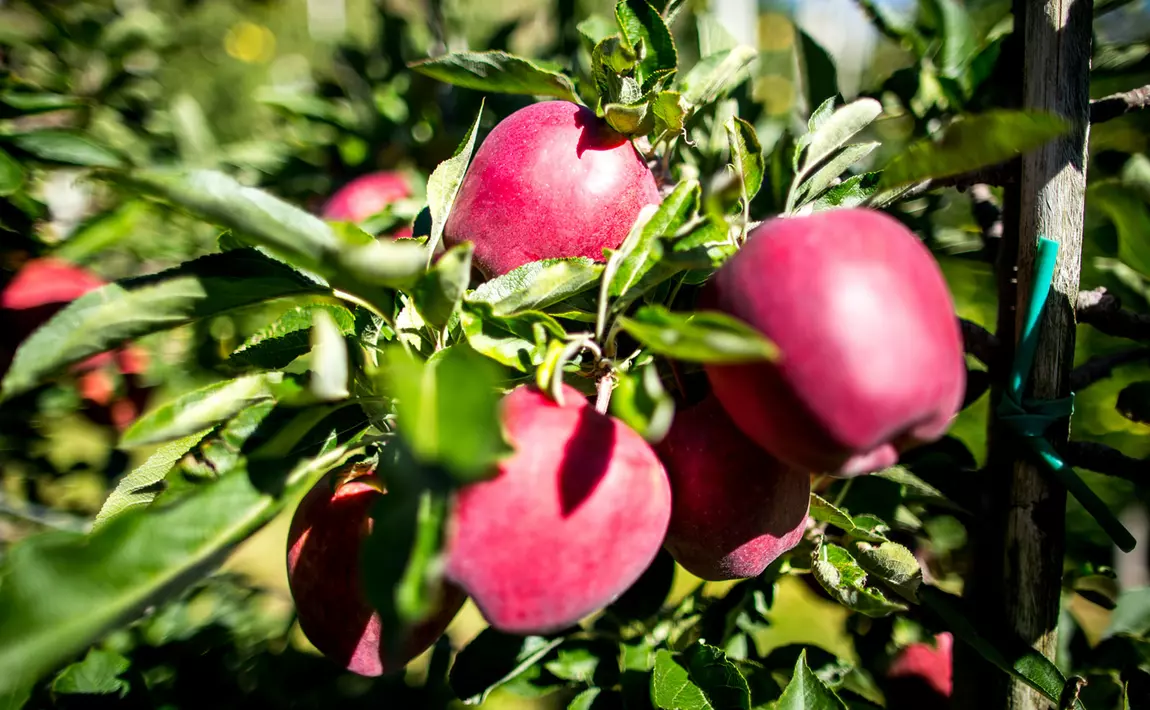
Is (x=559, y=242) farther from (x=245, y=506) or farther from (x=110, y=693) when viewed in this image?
(x=110, y=693)

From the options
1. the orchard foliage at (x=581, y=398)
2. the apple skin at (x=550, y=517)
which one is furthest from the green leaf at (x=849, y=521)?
the apple skin at (x=550, y=517)

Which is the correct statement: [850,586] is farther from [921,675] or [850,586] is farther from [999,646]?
[921,675]

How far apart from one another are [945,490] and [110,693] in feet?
3.40

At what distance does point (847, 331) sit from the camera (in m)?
0.45

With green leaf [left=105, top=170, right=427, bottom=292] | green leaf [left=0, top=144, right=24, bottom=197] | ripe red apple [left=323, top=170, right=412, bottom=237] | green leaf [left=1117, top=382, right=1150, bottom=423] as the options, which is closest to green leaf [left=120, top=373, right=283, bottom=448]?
green leaf [left=105, top=170, right=427, bottom=292]

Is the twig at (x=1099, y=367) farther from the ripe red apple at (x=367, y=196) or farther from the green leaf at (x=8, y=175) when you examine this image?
the green leaf at (x=8, y=175)

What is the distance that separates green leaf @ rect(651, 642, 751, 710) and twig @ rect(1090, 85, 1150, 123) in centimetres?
61

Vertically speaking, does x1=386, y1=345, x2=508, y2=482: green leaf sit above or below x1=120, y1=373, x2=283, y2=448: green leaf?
above

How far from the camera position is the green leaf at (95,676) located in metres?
0.97

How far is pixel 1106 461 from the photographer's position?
729 millimetres

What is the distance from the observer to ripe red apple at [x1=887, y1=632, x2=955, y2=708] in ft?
3.39

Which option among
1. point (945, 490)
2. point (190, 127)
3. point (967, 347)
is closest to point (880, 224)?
point (967, 347)

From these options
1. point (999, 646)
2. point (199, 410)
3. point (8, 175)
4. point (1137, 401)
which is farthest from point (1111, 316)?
point (8, 175)

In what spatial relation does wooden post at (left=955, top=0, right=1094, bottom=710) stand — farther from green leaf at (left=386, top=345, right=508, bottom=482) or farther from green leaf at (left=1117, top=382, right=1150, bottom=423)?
green leaf at (left=386, top=345, right=508, bottom=482)
